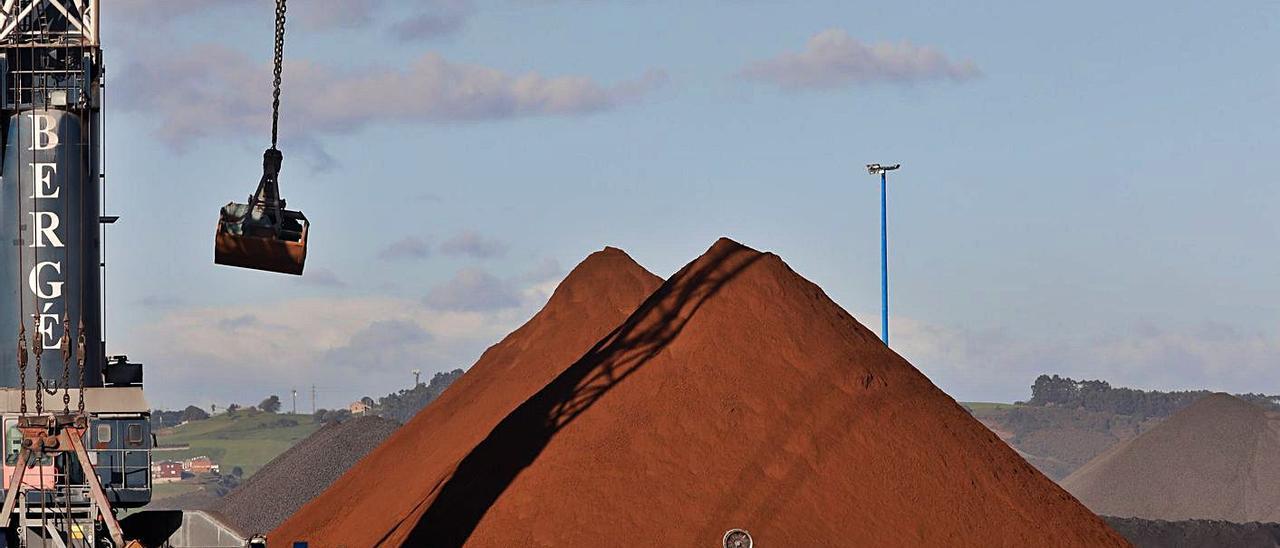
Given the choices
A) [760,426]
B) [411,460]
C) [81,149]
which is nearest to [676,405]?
[760,426]

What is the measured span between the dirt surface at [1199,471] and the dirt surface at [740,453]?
5078 cm

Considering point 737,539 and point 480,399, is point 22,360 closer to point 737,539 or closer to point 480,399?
point 737,539

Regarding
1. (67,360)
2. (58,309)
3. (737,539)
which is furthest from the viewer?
(737,539)

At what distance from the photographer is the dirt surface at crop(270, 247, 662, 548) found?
192 ft

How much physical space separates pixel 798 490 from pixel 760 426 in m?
2.64

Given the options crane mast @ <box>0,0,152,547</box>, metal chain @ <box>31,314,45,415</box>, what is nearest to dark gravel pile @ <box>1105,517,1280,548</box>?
crane mast @ <box>0,0,152,547</box>

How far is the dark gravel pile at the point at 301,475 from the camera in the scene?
80.6 meters

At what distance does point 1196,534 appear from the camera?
234ft

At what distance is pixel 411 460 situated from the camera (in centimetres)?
6284

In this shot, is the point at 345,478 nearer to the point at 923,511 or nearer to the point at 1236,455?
the point at 923,511

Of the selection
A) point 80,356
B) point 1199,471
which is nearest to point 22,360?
point 80,356

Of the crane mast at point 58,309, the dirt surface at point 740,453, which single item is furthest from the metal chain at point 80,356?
the dirt surface at point 740,453

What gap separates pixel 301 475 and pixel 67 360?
47958 millimetres

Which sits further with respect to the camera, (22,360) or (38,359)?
(38,359)
